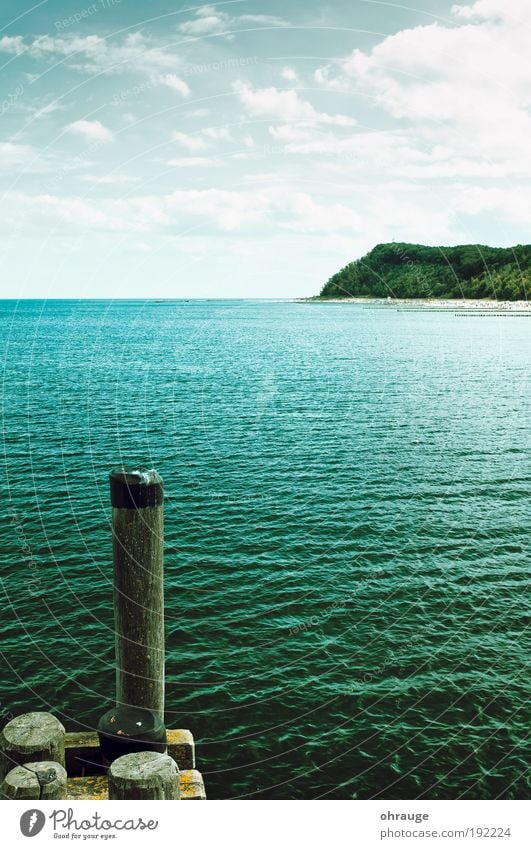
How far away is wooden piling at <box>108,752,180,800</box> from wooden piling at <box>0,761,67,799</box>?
0.75 metres

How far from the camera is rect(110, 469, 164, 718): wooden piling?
1057cm

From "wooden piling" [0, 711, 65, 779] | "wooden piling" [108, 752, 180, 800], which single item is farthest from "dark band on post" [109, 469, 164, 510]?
"wooden piling" [108, 752, 180, 800]

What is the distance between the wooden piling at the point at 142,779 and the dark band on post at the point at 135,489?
11.8 ft

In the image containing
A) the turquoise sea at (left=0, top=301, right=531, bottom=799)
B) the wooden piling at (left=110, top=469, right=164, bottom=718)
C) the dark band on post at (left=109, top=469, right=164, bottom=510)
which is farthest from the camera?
the turquoise sea at (left=0, top=301, right=531, bottom=799)

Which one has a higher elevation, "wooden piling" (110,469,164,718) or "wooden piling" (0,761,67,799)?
"wooden piling" (110,469,164,718)

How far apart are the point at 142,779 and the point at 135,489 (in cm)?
403

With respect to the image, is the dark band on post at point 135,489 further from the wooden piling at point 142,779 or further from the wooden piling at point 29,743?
the wooden piling at point 142,779

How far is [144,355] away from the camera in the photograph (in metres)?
126

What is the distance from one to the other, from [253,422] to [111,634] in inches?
1433

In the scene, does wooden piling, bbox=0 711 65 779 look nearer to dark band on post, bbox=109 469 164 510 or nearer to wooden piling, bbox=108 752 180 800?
wooden piling, bbox=108 752 180 800

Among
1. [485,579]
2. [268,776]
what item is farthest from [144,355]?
[268,776]

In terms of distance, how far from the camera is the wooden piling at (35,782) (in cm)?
919

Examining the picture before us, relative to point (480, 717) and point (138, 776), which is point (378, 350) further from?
point (138, 776)

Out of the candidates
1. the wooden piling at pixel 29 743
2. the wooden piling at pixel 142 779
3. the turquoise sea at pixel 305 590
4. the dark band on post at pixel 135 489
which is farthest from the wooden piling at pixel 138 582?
the turquoise sea at pixel 305 590
